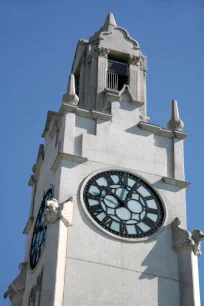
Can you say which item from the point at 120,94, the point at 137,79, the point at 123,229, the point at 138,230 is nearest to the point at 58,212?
the point at 123,229

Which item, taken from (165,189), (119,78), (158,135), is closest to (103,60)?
(119,78)

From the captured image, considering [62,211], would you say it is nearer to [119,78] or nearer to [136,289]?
[136,289]

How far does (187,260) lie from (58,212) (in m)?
4.62

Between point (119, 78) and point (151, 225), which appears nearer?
point (151, 225)

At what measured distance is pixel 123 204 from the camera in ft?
102

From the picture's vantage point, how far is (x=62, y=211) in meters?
29.4

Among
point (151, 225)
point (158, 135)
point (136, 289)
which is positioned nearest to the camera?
point (136, 289)

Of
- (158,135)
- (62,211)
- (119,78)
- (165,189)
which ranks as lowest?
(62,211)

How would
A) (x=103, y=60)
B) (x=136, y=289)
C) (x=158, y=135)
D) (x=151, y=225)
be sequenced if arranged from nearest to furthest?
(x=136, y=289) → (x=151, y=225) → (x=158, y=135) → (x=103, y=60)

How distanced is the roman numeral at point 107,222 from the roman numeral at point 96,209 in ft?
1.02

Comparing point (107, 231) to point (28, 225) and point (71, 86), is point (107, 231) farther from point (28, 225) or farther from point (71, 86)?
point (71, 86)

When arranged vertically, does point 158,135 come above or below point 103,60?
below

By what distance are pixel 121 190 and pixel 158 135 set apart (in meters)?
3.44

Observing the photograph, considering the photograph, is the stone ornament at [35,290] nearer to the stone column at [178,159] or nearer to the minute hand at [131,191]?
the minute hand at [131,191]
